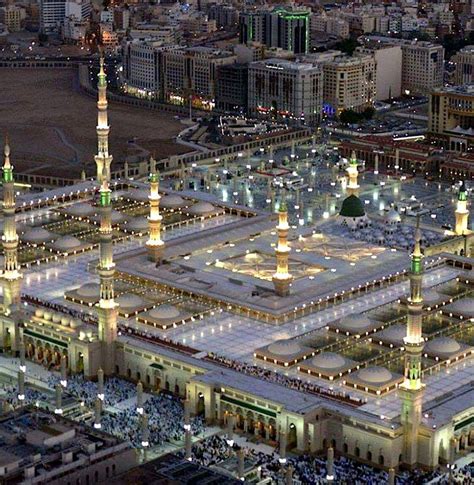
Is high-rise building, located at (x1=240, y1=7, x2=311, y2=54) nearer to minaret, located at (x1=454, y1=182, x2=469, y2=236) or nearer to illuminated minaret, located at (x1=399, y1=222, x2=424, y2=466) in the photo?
minaret, located at (x1=454, y1=182, x2=469, y2=236)

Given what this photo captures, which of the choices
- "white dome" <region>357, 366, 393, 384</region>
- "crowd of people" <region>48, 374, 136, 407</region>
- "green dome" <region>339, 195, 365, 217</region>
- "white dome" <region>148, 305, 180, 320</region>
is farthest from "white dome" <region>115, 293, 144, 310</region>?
"green dome" <region>339, 195, 365, 217</region>

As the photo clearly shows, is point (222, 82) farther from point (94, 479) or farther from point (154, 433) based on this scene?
point (94, 479)

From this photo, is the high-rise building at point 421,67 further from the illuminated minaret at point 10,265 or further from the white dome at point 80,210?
the illuminated minaret at point 10,265

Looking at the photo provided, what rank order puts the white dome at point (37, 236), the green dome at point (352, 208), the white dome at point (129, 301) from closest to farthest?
the white dome at point (129, 301)
the white dome at point (37, 236)
the green dome at point (352, 208)

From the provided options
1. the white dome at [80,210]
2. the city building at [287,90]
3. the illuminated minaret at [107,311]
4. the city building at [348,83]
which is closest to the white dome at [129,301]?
the illuminated minaret at [107,311]

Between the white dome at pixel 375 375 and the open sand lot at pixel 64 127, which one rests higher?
the white dome at pixel 375 375

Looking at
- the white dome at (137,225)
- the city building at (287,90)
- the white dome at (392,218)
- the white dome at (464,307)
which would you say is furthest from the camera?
the city building at (287,90)

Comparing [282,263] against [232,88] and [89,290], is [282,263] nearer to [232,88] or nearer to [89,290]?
[89,290]
